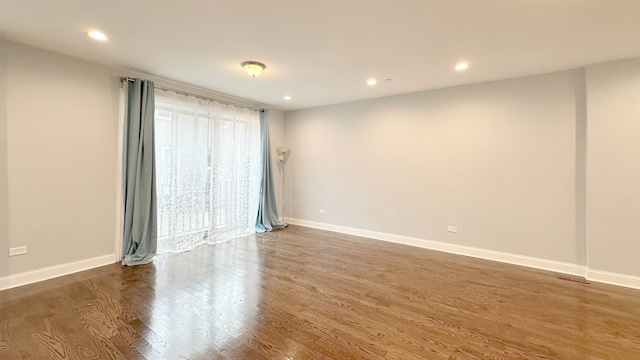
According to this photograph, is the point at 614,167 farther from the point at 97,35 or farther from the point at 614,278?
the point at 97,35

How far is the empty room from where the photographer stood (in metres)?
2.20

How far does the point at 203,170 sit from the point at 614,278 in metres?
5.99

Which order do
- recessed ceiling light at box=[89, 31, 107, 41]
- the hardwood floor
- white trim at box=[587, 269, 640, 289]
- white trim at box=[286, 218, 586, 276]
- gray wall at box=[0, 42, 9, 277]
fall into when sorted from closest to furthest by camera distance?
1. the hardwood floor
2. recessed ceiling light at box=[89, 31, 107, 41]
3. gray wall at box=[0, 42, 9, 277]
4. white trim at box=[587, 269, 640, 289]
5. white trim at box=[286, 218, 586, 276]

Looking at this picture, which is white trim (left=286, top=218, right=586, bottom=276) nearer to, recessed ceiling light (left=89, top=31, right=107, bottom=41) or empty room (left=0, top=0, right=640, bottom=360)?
empty room (left=0, top=0, right=640, bottom=360)

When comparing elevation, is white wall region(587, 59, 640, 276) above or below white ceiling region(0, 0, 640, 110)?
below

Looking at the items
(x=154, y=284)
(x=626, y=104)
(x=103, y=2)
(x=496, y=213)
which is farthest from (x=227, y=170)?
(x=626, y=104)

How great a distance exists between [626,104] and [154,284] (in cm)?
601

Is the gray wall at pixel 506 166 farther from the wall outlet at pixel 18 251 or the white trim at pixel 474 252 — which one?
the wall outlet at pixel 18 251

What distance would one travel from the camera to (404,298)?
277cm

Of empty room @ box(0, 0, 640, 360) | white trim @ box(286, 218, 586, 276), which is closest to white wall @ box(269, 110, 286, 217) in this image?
empty room @ box(0, 0, 640, 360)

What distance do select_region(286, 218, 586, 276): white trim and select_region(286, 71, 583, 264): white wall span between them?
0.26ft

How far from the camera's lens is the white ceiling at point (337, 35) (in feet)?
7.24

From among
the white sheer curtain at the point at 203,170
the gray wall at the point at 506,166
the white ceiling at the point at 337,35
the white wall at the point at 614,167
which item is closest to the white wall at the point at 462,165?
the gray wall at the point at 506,166

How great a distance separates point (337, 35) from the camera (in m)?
2.67
